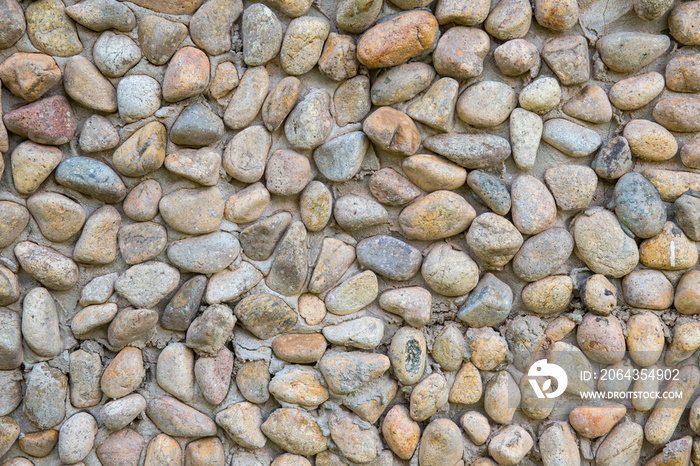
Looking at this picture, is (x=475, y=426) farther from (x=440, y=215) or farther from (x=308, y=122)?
(x=308, y=122)

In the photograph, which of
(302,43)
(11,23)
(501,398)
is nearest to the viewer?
(11,23)

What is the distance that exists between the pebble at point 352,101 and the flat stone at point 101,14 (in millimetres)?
420

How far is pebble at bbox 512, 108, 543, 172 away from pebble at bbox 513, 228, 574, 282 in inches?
3.7

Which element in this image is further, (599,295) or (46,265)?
(599,295)

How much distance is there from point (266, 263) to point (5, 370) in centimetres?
53

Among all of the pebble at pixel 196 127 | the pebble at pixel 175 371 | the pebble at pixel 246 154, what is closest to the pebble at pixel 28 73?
the pebble at pixel 196 127

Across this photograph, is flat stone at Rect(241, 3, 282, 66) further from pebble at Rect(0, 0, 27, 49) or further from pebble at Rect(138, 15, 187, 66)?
pebble at Rect(0, 0, 27, 49)

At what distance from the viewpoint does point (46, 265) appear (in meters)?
1.08

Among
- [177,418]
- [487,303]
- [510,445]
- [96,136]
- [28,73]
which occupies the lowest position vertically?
[510,445]

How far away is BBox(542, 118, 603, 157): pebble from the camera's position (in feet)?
3.89

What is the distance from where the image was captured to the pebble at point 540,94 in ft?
3.79

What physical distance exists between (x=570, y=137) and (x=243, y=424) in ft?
2.94

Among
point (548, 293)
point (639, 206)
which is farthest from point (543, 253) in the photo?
point (639, 206)

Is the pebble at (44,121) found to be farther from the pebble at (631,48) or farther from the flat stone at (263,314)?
the pebble at (631,48)
